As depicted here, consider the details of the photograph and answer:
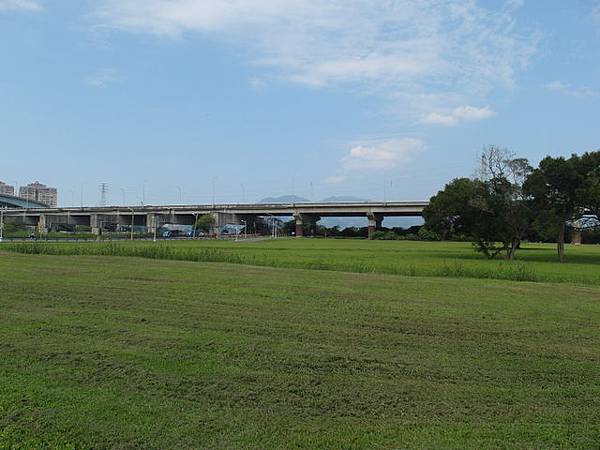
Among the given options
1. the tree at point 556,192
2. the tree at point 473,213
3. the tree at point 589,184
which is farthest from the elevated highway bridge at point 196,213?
the tree at point 589,184

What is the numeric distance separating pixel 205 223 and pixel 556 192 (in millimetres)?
100576

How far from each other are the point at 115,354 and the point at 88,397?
4.83 ft

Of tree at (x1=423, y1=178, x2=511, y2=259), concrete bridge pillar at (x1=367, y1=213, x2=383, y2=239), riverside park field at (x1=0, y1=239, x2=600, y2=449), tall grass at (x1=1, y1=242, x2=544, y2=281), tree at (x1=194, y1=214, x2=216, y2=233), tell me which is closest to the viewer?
riverside park field at (x1=0, y1=239, x2=600, y2=449)

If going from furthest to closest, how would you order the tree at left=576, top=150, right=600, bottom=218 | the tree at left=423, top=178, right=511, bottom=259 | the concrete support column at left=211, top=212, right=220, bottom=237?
the concrete support column at left=211, top=212, right=220, bottom=237
the tree at left=423, top=178, right=511, bottom=259
the tree at left=576, top=150, right=600, bottom=218

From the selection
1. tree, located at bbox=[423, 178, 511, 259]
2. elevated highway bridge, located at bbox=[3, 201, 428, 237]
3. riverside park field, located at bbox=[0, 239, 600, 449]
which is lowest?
riverside park field, located at bbox=[0, 239, 600, 449]

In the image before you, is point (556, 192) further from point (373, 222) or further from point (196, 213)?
point (196, 213)

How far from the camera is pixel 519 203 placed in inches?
1981

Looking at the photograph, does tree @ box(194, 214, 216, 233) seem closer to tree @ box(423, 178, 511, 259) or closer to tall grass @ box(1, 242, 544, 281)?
tree @ box(423, 178, 511, 259)

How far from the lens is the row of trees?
155 feet

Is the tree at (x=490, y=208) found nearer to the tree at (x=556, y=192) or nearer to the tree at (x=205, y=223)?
the tree at (x=556, y=192)

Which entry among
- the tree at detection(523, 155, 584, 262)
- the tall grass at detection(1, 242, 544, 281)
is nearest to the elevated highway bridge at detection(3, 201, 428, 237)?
the tree at detection(523, 155, 584, 262)

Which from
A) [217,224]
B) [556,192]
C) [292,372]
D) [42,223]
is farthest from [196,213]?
[292,372]

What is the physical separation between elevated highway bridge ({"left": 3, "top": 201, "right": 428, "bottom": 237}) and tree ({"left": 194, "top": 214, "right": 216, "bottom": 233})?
214 cm

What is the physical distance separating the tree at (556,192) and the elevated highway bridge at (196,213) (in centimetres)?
7861
